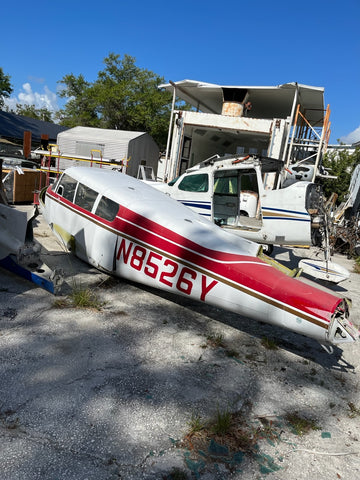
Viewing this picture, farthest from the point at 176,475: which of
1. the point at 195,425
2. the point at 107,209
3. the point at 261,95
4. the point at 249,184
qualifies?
the point at 261,95

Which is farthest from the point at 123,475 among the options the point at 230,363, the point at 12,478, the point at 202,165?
the point at 202,165

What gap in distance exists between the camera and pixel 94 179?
644 centimetres

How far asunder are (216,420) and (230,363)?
1116 millimetres

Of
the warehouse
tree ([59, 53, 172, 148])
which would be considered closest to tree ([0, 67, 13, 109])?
tree ([59, 53, 172, 148])

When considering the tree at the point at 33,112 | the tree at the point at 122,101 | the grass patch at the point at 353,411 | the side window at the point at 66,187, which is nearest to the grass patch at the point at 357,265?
the grass patch at the point at 353,411

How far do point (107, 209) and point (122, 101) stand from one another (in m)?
36.7

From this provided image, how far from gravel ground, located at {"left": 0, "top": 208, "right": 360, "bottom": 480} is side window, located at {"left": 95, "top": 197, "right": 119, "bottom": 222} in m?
1.38

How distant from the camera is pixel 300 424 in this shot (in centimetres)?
326

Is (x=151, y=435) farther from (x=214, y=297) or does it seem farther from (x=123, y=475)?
(x=214, y=297)

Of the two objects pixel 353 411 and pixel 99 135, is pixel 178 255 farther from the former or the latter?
pixel 99 135

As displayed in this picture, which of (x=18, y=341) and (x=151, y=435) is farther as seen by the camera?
(x=18, y=341)

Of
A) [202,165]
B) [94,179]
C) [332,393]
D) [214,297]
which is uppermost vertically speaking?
[202,165]

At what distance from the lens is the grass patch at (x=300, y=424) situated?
3207mm

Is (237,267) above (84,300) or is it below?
above
